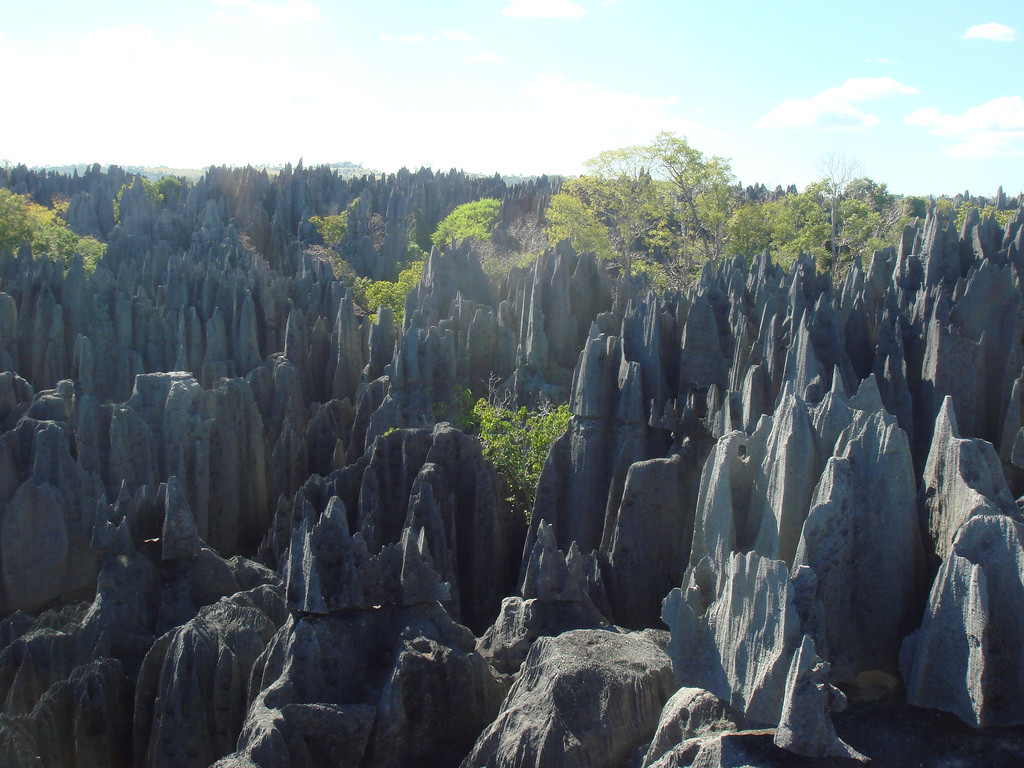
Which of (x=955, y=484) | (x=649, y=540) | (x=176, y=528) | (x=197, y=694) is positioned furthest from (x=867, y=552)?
(x=176, y=528)

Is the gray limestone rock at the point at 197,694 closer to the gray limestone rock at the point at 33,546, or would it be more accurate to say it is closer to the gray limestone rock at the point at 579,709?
the gray limestone rock at the point at 579,709

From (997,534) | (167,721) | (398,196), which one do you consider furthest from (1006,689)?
(398,196)

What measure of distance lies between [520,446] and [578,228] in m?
24.2

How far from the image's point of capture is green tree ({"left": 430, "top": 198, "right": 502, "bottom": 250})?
51.8 metres

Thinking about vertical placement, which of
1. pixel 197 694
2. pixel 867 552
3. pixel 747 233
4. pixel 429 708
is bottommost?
pixel 197 694

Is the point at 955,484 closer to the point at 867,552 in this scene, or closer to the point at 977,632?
the point at 867,552

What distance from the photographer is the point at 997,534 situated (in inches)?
272

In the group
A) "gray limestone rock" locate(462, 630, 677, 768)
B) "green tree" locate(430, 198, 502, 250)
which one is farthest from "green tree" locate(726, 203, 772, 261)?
"gray limestone rock" locate(462, 630, 677, 768)

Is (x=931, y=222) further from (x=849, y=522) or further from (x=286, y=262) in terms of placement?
(x=286, y=262)

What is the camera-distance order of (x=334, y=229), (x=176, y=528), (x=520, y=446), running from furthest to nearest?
(x=334, y=229) → (x=520, y=446) → (x=176, y=528)

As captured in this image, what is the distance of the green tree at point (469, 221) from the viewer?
5178cm

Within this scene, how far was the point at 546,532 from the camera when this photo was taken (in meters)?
9.60

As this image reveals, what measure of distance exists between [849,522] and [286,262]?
42.3 meters

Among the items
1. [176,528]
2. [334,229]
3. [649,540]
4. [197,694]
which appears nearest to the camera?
[197,694]
